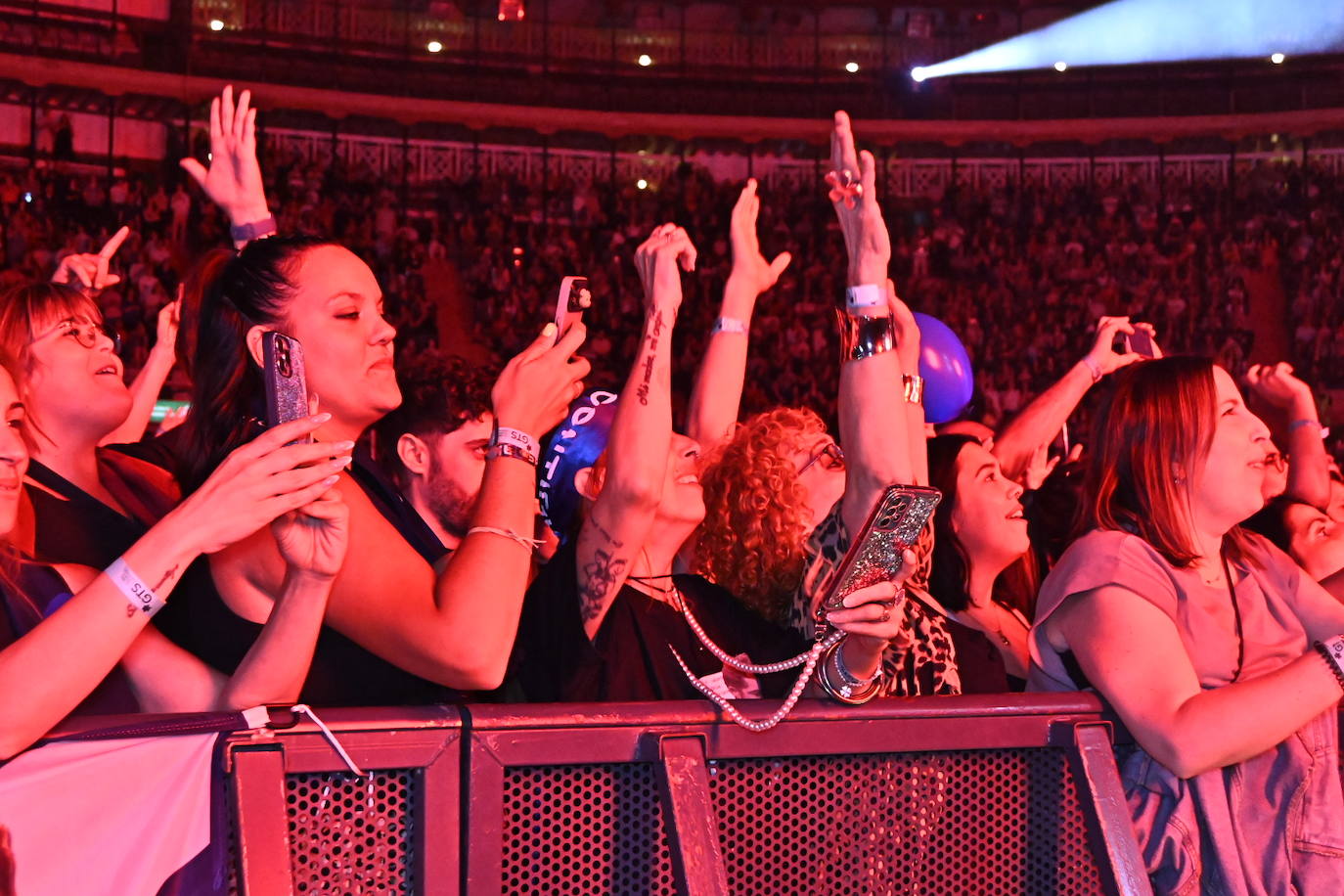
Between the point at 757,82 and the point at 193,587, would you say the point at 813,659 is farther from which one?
the point at 757,82

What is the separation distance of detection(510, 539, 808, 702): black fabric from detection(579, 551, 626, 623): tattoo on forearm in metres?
0.01

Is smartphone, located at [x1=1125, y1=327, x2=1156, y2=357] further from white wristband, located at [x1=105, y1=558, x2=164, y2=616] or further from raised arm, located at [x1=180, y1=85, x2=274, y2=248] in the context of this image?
white wristband, located at [x1=105, y1=558, x2=164, y2=616]

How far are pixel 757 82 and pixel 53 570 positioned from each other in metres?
14.3

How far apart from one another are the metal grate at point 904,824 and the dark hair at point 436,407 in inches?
48.2

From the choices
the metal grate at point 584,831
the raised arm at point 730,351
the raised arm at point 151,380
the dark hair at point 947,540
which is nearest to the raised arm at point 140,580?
the metal grate at point 584,831

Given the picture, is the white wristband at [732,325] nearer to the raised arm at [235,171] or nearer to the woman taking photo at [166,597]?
the raised arm at [235,171]

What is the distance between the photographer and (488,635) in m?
1.57

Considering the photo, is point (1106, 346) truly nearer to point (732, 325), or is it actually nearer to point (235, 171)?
point (732, 325)

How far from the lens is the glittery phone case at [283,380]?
4.66 ft

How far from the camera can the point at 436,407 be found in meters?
2.60

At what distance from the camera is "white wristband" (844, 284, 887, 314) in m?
1.78

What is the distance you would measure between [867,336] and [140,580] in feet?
2.96

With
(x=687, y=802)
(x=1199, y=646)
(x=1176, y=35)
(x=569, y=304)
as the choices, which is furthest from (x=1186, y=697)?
(x=1176, y=35)

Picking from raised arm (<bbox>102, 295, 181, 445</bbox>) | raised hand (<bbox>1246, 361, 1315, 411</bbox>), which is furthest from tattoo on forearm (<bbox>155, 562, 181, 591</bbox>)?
raised hand (<bbox>1246, 361, 1315, 411</bbox>)
